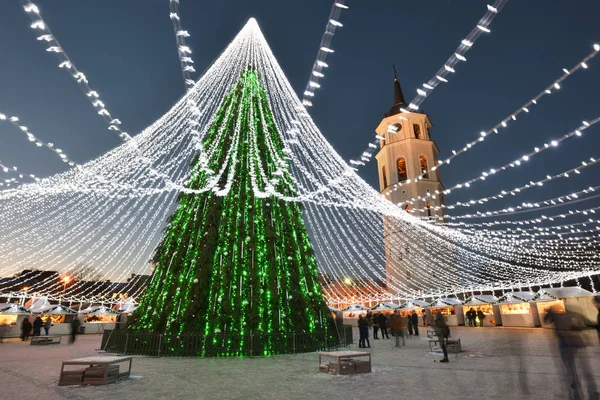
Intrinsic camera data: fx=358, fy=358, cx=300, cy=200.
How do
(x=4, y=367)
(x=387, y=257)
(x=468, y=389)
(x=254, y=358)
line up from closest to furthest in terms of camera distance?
(x=468, y=389) → (x=4, y=367) → (x=254, y=358) → (x=387, y=257)

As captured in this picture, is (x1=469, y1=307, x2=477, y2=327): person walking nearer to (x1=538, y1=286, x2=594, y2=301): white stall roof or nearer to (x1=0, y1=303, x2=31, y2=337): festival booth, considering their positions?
(x1=538, y1=286, x2=594, y2=301): white stall roof

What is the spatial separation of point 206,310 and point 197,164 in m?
5.38

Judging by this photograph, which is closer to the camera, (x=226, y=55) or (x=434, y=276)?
(x=226, y=55)

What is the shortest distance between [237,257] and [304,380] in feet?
18.5

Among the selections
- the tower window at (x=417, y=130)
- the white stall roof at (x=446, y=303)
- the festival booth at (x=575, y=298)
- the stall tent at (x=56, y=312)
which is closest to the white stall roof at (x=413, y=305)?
the white stall roof at (x=446, y=303)

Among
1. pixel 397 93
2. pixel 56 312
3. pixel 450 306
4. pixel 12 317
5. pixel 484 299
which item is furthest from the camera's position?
pixel 397 93

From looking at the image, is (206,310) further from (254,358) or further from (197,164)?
(197,164)

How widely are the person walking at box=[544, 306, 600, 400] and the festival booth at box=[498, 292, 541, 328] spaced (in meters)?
23.4

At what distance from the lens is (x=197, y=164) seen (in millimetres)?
13562

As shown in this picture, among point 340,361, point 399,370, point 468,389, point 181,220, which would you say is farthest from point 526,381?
point 181,220

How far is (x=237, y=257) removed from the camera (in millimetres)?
12180

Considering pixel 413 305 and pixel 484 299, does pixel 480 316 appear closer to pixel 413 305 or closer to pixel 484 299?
pixel 484 299

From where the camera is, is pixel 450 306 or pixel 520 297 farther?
pixel 450 306

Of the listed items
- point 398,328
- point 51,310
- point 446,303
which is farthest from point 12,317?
point 446,303
